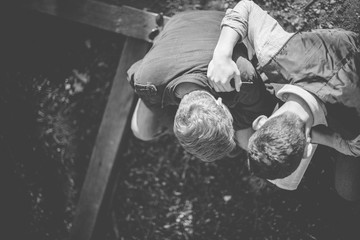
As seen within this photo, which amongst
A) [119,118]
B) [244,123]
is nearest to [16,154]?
[119,118]

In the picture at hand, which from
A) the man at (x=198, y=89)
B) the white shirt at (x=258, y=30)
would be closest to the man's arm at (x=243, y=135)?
the man at (x=198, y=89)

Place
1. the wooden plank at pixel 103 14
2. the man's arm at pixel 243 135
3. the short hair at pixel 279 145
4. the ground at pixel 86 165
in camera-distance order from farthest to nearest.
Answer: the ground at pixel 86 165, the wooden plank at pixel 103 14, the man's arm at pixel 243 135, the short hair at pixel 279 145

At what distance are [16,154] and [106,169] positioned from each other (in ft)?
2.75

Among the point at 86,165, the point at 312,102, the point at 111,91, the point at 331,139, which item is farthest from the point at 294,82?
the point at 86,165

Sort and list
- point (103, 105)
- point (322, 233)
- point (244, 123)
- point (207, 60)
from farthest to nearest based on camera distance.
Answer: point (103, 105), point (322, 233), point (244, 123), point (207, 60)

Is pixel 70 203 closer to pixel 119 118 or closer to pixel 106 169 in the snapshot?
pixel 106 169

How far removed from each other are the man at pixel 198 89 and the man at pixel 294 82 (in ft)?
0.23

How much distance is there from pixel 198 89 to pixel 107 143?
3.64 feet

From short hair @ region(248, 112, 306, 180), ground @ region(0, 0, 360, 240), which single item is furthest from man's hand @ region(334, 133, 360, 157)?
ground @ region(0, 0, 360, 240)

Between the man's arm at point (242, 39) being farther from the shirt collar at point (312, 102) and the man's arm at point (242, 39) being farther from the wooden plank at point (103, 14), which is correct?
the wooden plank at point (103, 14)

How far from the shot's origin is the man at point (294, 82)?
5.18 feet

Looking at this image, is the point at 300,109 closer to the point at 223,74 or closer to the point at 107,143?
the point at 223,74

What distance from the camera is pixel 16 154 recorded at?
314cm

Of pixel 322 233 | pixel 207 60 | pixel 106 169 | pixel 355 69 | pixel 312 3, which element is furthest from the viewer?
pixel 106 169
